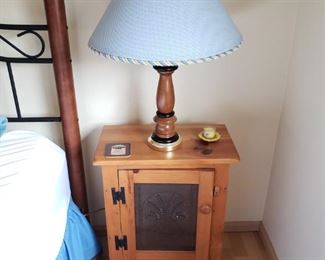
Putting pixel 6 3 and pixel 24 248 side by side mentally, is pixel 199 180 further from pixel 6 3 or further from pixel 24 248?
pixel 6 3

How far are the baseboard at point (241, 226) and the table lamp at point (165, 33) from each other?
1.06m

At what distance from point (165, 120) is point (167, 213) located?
0.36 meters

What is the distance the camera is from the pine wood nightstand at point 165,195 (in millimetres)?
1075

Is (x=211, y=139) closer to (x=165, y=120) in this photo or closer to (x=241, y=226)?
(x=165, y=120)

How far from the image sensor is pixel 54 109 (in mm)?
1332

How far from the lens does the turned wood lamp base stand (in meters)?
1.04

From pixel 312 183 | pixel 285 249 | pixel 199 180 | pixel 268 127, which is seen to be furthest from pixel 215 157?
pixel 285 249

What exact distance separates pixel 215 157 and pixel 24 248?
2.02 ft

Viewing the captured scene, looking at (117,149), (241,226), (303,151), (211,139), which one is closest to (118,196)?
(117,149)

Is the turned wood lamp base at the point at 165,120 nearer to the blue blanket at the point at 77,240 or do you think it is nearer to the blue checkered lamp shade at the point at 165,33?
the blue checkered lamp shade at the point at 165,33

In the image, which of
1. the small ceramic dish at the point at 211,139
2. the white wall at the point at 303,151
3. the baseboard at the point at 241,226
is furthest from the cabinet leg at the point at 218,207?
the baseboard at the point at 241,226

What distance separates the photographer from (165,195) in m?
1.16

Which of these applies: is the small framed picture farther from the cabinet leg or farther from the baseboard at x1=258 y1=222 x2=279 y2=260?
the baseboard at x1=258 y1=222 x2=279 y2=260

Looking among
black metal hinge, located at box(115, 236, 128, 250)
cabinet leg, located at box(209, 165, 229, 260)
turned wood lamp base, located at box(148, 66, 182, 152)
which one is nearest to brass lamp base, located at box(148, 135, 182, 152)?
turned wood lamp base, located at box(148, 66, 182, 152)
